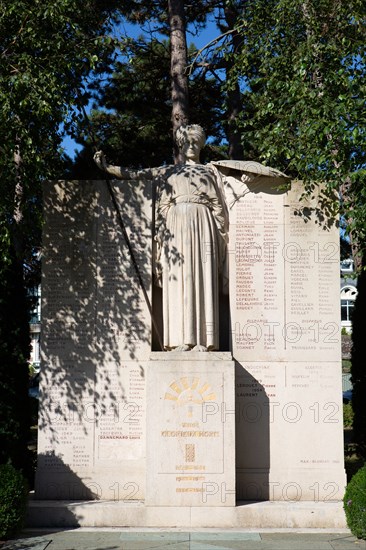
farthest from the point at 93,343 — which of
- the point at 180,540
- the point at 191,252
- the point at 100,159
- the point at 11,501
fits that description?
the point at 180,540

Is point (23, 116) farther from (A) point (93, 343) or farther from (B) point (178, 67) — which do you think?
(B) point (178, 67)

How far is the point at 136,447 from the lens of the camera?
9.02 meters

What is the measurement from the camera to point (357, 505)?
7.70 meters

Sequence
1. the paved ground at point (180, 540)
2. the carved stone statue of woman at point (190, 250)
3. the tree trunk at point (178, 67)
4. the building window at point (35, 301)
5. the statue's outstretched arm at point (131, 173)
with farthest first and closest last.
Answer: the tree trunk at point (178, 67) → the building window at point (35, 301) → the statue's outstretched arm at point (131, 173) → the carved stone statue of woman at point (190, 250) → the paved ground at point (180, 540)

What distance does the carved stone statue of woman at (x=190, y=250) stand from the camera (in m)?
8.89

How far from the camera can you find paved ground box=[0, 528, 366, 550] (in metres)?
7.52

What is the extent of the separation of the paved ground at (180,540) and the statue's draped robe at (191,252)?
224cm

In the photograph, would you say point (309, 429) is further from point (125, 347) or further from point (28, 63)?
point (28, 63)

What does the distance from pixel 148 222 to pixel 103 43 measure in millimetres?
2438

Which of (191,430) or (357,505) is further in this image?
(191,430)

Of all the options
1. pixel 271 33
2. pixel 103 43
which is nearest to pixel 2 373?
pixel 103 43

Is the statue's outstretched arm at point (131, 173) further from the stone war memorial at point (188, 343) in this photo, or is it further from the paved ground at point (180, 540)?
the paved ground at point (180, 540)

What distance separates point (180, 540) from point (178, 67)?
10.6 meters

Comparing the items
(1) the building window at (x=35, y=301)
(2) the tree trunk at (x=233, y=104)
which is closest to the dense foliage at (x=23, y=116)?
(1) the building window at (x=35, y=301)
